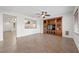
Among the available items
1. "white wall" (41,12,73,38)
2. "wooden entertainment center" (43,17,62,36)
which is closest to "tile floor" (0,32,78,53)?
"white wall" (41,12,73,38)

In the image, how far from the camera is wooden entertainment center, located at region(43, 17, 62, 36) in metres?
11.1

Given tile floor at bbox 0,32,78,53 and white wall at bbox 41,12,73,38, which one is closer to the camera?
tile floor at bbox 0,32,78,53

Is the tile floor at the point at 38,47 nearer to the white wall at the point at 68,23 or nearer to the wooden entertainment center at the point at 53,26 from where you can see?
the white wall at the point at 68,23

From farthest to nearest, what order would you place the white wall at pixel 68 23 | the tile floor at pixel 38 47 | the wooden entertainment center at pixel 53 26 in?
the wooden entertainment center at pixel 53 26 → the white wall at pixel 68 23 → the tile floor at pixel 38 47

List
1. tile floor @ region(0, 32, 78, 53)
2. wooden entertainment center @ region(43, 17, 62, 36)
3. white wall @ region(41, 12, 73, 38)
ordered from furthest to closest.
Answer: wooden entertainment center @ region(43, 17, 62, 36), white wall @ region(41, 12, 73, 38), tile floor @ region(0, 32, 78, 53)

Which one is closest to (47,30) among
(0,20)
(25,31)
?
(25,31)

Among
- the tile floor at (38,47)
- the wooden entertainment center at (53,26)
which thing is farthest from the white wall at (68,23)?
the tile floor at (38,47)

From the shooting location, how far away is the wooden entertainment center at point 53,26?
36.5ft

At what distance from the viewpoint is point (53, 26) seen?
39.9 feet

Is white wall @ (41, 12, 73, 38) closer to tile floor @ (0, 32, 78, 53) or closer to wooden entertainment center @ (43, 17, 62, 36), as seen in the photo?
wooden entertainment center @ (43, 17, 62, 36)

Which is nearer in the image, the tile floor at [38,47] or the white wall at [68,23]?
the tile floor at [38,47]

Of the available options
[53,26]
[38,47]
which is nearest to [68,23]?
[53,26]
